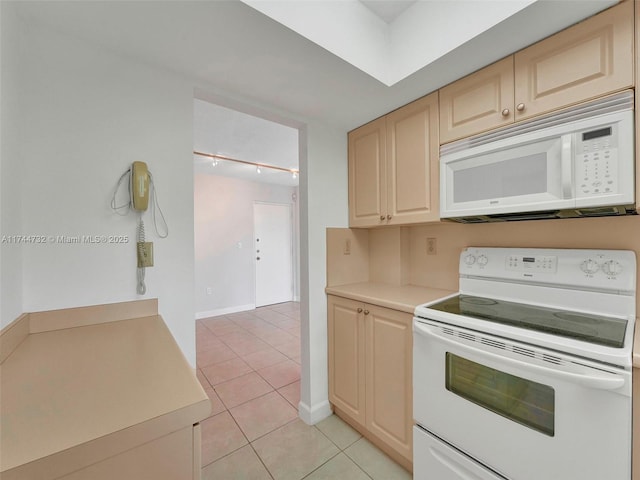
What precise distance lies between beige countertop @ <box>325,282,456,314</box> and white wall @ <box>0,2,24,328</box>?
1517mm

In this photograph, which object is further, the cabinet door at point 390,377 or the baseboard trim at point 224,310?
the baseboard trim at point 224,310

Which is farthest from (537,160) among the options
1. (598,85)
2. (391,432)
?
(391,432)

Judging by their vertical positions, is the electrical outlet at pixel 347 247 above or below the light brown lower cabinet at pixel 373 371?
above

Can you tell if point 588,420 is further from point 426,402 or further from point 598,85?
point 598,85

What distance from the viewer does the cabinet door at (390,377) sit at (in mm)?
1449

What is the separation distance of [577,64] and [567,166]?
42cm

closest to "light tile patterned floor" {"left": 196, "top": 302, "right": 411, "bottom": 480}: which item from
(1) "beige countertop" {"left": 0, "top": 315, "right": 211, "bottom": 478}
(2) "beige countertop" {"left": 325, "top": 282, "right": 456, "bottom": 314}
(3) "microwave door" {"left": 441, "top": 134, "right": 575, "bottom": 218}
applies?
(2) "beige countertop" {"left": 325, "top": 282, "right": 456, "bottom": 314}

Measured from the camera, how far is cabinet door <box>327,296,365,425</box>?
1.73 m

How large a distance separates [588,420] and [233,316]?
4.24 meters

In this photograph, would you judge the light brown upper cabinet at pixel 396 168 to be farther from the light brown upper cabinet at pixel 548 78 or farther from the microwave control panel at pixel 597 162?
the microwave control panel at pixel 597 162

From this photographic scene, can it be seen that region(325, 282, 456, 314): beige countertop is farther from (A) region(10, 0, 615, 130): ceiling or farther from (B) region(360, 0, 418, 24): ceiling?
(B) region(360, 0, 418, 24): ceiling

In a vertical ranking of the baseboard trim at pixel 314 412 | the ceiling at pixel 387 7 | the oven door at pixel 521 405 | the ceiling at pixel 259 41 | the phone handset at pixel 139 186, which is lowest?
the baseboard trim at pixel 314 412

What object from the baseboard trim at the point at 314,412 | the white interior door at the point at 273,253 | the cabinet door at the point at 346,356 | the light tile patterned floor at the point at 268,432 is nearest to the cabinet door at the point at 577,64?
the cabinet door at the point at 346,356

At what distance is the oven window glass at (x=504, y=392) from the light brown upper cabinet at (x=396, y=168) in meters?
0.81
